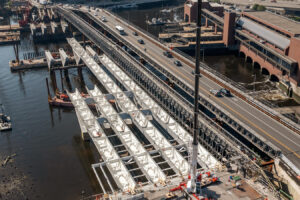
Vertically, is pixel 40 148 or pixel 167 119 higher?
pixel 167 119

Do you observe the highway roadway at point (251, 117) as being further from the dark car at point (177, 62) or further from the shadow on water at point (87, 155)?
the shadow on water at point (87, 155)

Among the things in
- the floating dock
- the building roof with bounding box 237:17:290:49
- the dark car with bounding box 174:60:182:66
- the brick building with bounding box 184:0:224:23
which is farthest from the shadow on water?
the brick building with bounding box 184:0:224:23

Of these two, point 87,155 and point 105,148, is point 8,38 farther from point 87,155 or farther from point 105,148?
point 105,148

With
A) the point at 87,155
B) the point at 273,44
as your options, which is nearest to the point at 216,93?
the point at 87,155

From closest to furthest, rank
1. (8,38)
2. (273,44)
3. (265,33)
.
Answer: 1. (273,44)
2. (265,33)
3. (8,38)

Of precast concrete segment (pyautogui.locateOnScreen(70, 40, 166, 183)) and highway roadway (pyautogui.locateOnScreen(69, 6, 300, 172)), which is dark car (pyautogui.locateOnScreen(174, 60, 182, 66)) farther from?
precast concrete segment (pyautogui.locateOnScreen(70, 40, 166, 183))

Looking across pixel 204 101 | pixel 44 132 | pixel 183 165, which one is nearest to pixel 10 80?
pixel 44 132

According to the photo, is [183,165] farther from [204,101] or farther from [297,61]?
[297,61]
